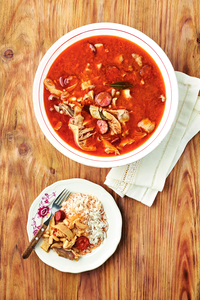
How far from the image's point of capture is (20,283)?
2.37 metres

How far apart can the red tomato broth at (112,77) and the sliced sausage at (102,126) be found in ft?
0.14

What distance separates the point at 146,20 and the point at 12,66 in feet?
4.22

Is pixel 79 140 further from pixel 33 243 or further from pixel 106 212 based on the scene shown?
pixel 33 243

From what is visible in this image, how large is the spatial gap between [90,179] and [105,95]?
32.4 inches

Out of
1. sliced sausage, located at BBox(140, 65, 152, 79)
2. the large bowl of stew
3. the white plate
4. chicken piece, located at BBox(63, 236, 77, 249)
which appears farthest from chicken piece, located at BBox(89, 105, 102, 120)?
chicken piece, located at BBox(63, 236, 77, 249)

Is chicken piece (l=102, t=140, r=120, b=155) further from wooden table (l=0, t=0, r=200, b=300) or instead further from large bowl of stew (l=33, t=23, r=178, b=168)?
wooden table (l=0, t=0, r=200, b=300)

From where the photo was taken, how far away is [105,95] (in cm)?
190

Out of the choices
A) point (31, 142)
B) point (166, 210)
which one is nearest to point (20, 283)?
point (31, 142)

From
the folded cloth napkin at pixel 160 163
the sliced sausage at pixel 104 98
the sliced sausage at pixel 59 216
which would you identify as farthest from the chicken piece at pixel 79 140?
the sliced sausage at pixel 59 216

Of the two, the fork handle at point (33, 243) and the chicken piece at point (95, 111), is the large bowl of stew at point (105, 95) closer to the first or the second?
the chicken piece at point (95, 111)

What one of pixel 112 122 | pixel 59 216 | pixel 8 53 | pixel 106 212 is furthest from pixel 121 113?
pixel 8 53

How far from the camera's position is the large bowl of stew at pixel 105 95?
6.26ft

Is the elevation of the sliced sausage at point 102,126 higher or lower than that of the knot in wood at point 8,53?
lower

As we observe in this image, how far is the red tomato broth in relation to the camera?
1913 mm
